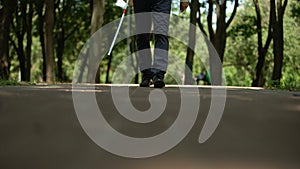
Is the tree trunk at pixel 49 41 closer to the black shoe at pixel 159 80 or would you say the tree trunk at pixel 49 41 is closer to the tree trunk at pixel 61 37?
the tree trunk at pixel 61 37

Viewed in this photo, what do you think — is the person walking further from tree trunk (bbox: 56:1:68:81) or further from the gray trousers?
tree trunk (bbox: 56:1:68:81)

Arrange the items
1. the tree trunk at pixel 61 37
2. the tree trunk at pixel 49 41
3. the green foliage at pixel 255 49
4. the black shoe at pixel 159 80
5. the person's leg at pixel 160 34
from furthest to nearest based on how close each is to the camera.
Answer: the green foliage at pixel 255 49
the tree trunk at pixel 61 37
the tree trunk at pixel 49 41
the person's leg at pixel 160 34
the black shoe at pixel 159 80

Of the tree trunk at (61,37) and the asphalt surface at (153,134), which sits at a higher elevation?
the tree trunk at (61,37)

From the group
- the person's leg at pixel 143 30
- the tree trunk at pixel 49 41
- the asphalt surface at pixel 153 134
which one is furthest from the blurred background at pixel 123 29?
the asphalt surface at pixel 153 134

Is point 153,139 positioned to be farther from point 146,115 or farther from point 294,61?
point 294,61

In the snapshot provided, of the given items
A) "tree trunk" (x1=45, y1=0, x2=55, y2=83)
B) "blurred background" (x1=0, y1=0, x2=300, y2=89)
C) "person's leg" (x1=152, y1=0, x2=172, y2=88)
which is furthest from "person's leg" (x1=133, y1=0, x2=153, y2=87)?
"tree trunk" (x1=45, y1=0, x2=55, y2=83)

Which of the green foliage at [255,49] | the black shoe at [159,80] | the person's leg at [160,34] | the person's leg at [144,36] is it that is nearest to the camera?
the black shoe at [159,80]

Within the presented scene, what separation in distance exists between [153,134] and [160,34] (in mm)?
3261

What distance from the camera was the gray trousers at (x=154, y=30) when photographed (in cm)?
586

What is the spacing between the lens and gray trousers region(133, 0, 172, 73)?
5855mm

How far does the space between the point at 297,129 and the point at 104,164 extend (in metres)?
1.08

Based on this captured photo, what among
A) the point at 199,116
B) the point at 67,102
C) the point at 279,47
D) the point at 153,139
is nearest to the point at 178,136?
the point at 153,139

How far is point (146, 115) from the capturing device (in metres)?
3.08

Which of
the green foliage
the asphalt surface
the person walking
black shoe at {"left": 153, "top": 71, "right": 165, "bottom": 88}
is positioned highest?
the green foliage
